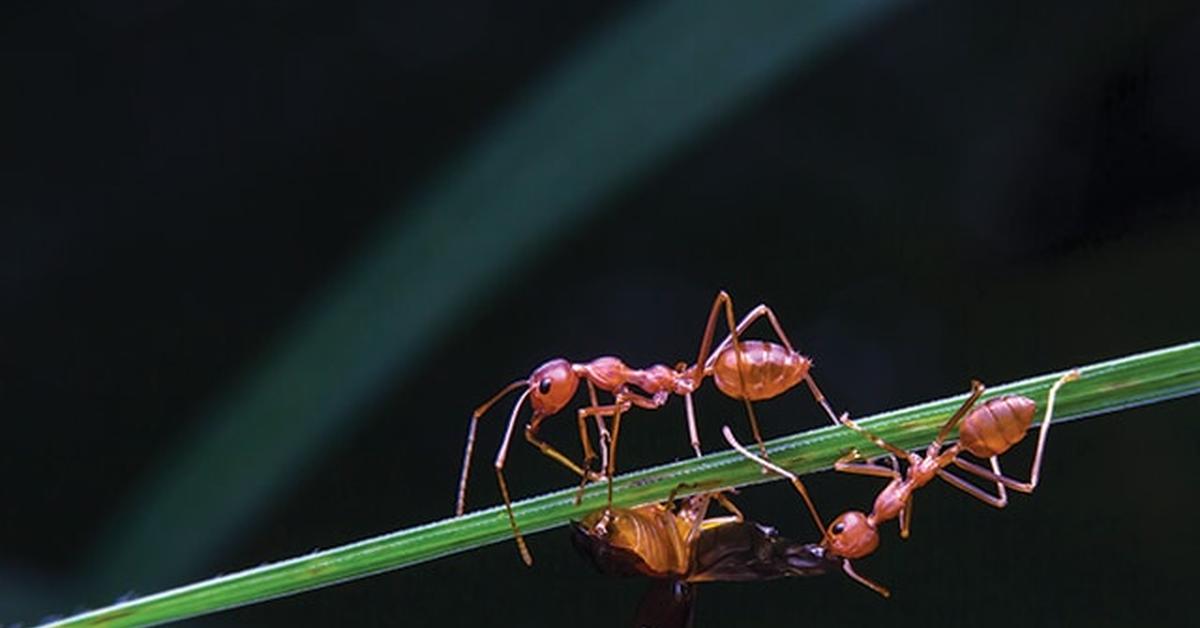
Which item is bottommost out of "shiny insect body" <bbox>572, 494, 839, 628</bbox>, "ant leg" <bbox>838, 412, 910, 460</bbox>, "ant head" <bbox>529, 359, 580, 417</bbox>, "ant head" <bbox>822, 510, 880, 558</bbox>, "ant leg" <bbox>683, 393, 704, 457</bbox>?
"ant head" <bbox>822, 510, 880, 558</bbox>

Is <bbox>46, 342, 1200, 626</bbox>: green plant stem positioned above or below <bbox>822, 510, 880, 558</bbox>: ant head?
above

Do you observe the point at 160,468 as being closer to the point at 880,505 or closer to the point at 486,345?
the point at 486,345

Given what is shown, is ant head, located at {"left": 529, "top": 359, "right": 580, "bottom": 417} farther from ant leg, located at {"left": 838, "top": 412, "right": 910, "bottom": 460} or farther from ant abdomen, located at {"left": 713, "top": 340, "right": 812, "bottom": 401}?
ant leg, located at {"left": 838, "top": 412, "right": 910, "bottom": 460}

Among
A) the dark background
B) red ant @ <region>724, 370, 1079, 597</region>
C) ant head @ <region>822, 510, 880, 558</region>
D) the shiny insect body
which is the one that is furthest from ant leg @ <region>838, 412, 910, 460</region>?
the dark background

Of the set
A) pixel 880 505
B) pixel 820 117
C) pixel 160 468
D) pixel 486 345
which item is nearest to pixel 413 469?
pixel 486 345

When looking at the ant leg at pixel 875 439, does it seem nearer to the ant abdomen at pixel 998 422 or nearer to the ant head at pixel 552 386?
the ant abdomen at pixel 998 422

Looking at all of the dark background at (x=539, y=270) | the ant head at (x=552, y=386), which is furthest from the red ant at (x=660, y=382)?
the dark background at (x=539, y=270)

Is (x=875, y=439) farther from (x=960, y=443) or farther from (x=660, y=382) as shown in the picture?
(x=660, y=382)
